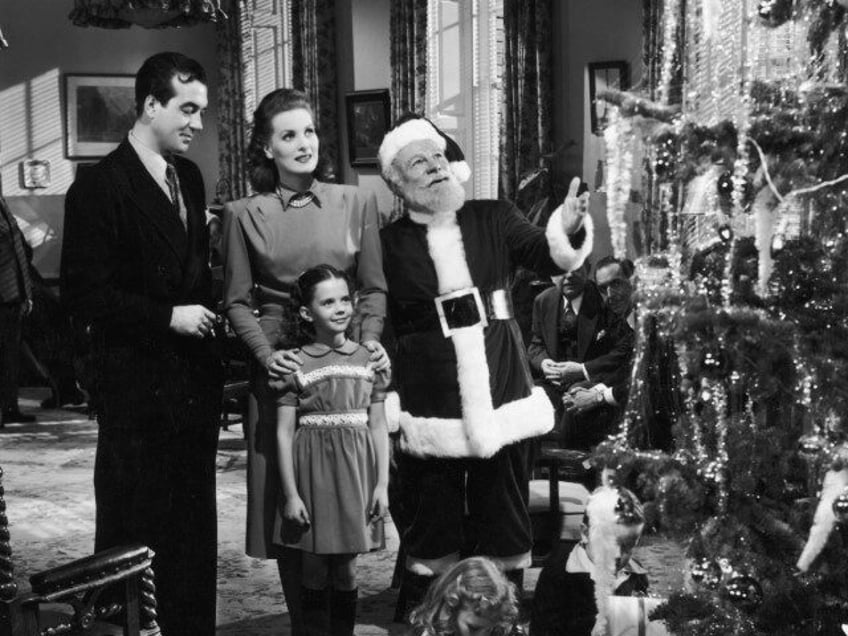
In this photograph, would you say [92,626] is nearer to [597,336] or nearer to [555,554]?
[555,554]

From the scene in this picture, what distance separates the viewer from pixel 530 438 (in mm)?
3854

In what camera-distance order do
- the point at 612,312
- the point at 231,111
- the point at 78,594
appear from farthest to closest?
1. the point at 231,111
2. the point at 612,312
3. the point at 78,594

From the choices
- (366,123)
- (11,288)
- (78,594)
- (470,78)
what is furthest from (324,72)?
(78,594)

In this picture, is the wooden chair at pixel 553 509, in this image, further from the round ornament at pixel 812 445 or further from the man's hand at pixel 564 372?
the round ornament at pixel 812 445

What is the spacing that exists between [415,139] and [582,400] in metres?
1.81

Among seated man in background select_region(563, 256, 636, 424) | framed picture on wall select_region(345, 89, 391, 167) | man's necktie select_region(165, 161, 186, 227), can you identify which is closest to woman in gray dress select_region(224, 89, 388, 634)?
man's necktie select_region(165, 161, 186, 227)

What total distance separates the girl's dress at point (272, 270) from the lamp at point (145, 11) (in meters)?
2.58

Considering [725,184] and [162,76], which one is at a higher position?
[162,76]

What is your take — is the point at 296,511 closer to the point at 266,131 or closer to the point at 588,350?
the point at 266,131

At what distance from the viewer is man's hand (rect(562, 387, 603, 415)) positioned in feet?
17.5

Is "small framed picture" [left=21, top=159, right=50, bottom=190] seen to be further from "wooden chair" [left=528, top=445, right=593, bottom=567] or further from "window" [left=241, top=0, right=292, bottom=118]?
"wooden chair" [left=528, top=445, right=593, bottom=567]

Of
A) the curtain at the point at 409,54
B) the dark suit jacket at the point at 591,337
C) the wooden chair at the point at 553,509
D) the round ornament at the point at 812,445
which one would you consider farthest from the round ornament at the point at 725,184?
the curtain at the point at 409,54

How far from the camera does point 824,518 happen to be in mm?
2732

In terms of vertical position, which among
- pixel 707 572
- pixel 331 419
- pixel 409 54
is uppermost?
pixel 409 54
